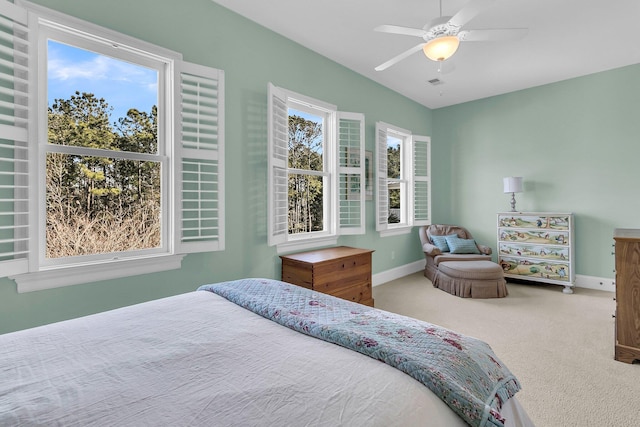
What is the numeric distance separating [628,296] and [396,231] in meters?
2.86

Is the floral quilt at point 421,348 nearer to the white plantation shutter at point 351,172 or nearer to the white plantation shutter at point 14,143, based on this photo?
the white plantation shutter at point 14,143

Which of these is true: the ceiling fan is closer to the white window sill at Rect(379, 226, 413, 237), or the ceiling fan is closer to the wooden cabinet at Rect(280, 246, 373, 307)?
the wooden cabinet at Rect(280, 246, 373, 307)

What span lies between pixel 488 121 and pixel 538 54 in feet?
5.09

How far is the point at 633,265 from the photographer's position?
7.50 feet

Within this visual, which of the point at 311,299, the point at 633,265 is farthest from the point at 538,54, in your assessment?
the point at 311,299

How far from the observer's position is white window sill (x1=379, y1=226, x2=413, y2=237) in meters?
4.71

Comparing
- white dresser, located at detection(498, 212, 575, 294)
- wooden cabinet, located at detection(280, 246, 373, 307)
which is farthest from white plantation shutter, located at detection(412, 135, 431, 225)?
wooden cabinet, located at detection(280, 246, 373, 307)

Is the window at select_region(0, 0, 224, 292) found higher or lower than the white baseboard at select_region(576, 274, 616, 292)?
higher

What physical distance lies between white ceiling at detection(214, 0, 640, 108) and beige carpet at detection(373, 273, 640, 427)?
271 centimetres

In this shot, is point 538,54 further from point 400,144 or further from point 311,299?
point 311,299

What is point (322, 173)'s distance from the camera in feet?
12.7

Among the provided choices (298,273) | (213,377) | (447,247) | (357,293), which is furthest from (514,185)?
(213,377)

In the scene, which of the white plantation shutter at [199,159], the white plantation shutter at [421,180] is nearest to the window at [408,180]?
the white plantation shutter at [421,180]

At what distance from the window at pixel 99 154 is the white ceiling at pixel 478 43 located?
1083 millimetres
